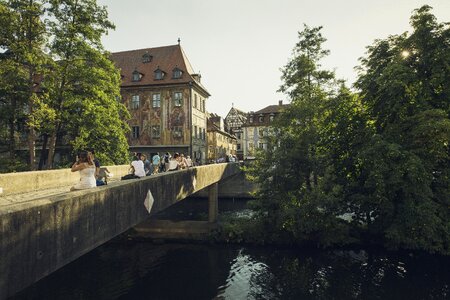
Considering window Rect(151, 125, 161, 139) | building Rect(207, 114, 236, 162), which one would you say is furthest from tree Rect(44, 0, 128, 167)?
building Rect(207, 114, 236, 162)

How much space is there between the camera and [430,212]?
13617 millimetres

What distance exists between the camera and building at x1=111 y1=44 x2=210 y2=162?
37.5 m

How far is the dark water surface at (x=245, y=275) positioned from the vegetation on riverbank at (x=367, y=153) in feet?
3.91

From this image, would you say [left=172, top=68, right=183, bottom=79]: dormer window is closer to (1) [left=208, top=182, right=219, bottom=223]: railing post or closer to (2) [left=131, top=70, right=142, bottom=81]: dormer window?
(2) [left=131, top=70, right=142, bottom=81]: dormer window

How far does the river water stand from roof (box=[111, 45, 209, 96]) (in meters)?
24.6

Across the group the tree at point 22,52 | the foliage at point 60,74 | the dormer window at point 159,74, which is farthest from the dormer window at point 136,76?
the tree at point 22,52

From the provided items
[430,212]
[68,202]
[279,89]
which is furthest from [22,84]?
[430,212]

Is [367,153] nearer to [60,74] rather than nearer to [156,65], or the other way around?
[60,74]

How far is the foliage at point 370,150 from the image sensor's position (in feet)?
46.0

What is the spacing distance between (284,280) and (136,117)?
30415 mm

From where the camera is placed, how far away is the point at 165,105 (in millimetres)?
38094

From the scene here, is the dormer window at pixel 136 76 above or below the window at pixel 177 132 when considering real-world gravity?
above

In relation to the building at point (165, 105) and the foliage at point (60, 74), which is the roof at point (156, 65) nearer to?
the building at point (165, 105)

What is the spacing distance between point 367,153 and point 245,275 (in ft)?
27.2
